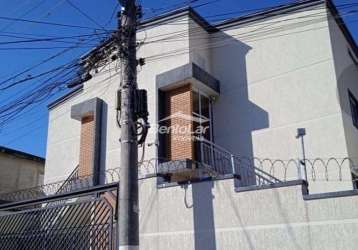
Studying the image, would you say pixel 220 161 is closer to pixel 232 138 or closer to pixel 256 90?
pixel 232 138

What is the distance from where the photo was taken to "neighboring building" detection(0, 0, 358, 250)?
25.1ft

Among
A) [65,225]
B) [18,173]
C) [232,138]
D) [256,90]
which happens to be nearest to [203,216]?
[65,225]

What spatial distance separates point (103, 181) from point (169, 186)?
4.79 m

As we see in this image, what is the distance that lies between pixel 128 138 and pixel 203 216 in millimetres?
2506

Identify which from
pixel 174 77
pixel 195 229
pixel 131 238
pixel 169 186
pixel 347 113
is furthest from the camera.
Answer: pixel 174 77

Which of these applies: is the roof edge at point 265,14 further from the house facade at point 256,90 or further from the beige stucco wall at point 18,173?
the beige stucco wall at point 18,173

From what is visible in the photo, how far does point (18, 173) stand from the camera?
22375 millimetres

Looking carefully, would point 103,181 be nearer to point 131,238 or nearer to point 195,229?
point 195,229

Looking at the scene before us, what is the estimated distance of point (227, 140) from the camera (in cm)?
1216

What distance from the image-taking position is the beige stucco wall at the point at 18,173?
2167 cm

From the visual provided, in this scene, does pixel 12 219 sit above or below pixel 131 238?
above

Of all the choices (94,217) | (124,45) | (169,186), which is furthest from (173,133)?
(124,45)

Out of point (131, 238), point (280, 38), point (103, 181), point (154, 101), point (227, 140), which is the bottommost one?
point (131, 238)

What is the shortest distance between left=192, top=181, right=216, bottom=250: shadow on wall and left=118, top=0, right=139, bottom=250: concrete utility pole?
82.7 inches
